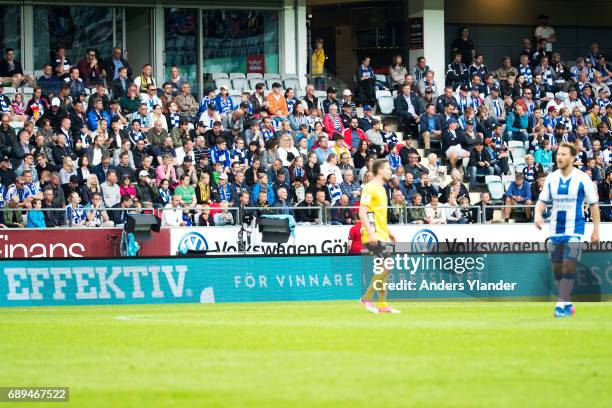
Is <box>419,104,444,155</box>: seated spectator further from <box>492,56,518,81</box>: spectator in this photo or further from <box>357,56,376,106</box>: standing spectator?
<box>492,56,518,81</box>: spectator

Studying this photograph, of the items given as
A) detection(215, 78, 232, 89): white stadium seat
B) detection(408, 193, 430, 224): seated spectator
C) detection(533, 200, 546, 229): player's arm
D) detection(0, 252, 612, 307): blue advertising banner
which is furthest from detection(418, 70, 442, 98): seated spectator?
detection(533, 200, 546, 229): player's arm

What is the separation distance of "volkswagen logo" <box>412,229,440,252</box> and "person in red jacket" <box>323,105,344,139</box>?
4268mm

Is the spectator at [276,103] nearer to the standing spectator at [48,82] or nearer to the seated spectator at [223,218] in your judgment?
the seated spectator at [223,218]

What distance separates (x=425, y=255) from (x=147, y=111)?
9.14 m

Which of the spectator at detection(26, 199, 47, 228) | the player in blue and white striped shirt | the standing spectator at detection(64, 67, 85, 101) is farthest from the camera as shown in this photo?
the standing spectator at detection(64, 67, 85, 101)

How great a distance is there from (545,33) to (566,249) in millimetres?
25036

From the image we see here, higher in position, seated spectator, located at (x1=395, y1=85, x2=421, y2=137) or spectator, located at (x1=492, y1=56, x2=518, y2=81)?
spectator, located at (x1=492, y1=56, x2=518, y2=81)

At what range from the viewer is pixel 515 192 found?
30938 mm

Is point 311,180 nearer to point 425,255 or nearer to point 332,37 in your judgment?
point 425,255

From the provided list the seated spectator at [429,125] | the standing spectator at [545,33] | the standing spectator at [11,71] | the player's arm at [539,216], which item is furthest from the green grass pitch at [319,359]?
the standing spectator at [545,33]

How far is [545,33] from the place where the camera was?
130 ft

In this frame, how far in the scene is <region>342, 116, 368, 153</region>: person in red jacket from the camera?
104 ft

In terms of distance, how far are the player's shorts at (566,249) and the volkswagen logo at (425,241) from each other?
11454 millimetres

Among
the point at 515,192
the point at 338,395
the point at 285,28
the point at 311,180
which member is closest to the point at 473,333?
the point at 338,395
